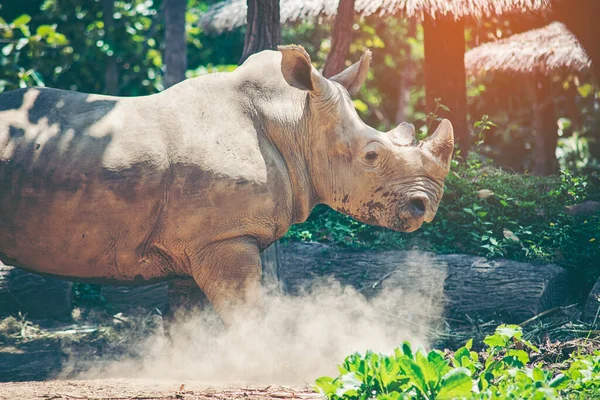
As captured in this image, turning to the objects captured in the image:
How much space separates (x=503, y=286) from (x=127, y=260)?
3442 millimetres

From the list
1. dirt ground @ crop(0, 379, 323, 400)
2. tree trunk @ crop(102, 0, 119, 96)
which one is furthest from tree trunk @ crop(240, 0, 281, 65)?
tree trunk @ crop(102, 0, 119, 96)

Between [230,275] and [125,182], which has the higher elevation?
[125,182]

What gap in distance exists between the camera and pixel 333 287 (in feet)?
24.0

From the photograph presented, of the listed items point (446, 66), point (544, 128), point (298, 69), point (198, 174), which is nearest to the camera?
point (198, 174)

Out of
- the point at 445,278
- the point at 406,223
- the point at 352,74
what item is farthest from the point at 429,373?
the point at 445,278

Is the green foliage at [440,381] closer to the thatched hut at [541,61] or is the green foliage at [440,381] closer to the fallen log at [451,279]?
the fallen log at [451,279]

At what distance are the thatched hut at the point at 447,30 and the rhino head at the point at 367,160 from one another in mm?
3891

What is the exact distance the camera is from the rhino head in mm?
5520

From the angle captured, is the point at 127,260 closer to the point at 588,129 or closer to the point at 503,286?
the point at 503,286

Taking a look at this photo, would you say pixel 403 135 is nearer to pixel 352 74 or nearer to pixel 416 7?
pixel 352 74

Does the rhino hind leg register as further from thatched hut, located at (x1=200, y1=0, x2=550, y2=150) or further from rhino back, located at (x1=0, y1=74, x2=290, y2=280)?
thatched hut, located at (x1=200, y1=0, x2=550, y2=150)

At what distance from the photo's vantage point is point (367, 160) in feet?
18.3

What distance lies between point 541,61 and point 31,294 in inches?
350

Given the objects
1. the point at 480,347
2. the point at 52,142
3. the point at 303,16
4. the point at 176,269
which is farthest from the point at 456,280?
the point at 303,16
